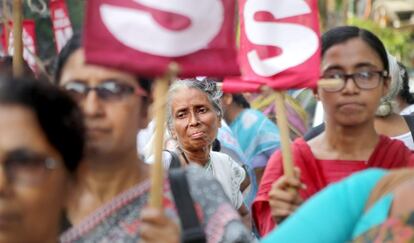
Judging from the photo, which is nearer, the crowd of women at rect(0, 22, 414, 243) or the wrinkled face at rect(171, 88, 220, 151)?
the crowd of women at rect(0, 22, 414, 243)

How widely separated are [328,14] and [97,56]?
33.8 metres

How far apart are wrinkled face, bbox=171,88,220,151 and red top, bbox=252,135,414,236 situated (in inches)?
58.1

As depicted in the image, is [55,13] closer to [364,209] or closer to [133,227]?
[133,227]

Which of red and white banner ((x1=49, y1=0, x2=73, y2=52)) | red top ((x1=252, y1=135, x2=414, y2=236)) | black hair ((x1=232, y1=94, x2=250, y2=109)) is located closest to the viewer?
red top ((x1=252, y1=135, x2=414, y2=236))

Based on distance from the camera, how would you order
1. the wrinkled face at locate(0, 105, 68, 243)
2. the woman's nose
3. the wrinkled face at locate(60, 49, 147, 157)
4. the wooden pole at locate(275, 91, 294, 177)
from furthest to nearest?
the woman's nose < the wooden pole at locate(275, 91, 294, 177) < the wrinkled face at locate(60, 49, 147, 157) < the wrinkled face at locate(0, 105, 68, 243)

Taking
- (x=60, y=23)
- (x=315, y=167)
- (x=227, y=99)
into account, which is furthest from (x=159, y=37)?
(x=227, y=99)

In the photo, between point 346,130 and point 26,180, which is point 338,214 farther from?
point 346,130

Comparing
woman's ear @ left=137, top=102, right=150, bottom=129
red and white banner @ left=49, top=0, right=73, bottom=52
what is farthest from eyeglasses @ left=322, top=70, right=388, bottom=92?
red and white banner @ left=49, top=0, right=73, bottom=52

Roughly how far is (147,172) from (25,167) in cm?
91

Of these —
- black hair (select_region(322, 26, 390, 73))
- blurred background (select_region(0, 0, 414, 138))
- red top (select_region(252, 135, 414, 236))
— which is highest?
black hair (select_region(322, 26, 390, 73))

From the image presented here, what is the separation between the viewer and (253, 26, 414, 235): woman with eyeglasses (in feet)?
15.2

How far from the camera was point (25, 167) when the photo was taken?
9.14 feet

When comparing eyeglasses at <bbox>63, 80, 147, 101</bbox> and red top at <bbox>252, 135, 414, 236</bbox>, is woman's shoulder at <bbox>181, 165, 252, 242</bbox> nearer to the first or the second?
eyeglasses at <bbox>63, 80, 147, 101</bbox>

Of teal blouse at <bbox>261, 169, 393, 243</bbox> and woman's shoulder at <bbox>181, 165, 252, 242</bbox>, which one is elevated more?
teal blouse at <bbox>261, 169, 393, 243</bbox>
